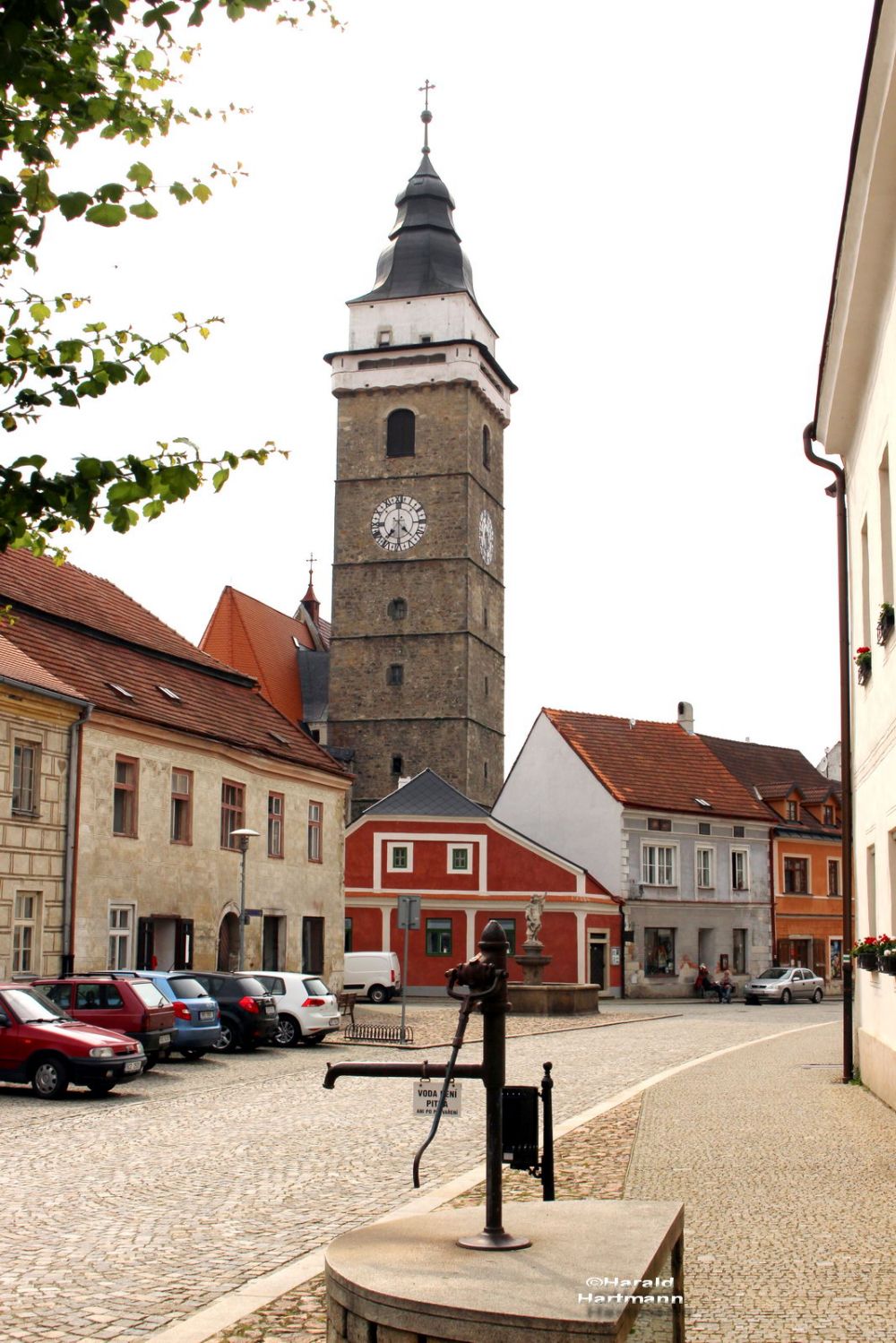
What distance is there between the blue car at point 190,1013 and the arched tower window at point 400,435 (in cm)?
5552

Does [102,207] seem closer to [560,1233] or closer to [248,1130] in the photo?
[560,1233]

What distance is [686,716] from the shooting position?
2630 inches

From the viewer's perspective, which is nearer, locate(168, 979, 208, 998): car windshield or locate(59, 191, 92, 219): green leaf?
locate(59, 191, 92, 219): green leaf

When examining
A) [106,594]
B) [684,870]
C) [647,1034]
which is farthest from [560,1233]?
[684,870]

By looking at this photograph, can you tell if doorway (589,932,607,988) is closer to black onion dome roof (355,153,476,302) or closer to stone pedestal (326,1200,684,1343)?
black onion dome roof (355,153,476,302)

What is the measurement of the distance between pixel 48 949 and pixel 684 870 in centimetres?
3277

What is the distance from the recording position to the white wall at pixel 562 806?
54000mm

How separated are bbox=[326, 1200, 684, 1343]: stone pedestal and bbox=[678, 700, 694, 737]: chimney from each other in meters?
61.2

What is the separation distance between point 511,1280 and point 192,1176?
7.29m

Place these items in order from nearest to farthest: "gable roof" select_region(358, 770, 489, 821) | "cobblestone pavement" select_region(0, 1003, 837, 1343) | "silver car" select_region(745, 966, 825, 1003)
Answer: "cobblestone pavement" select_region(0, 1003, 837, 1343), "silver car" select_region(745, 966, 825, 1003), "gable roof" select_region(358, 770, 489, 821)

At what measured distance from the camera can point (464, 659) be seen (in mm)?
73688

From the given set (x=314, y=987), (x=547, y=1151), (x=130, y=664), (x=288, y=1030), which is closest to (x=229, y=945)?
(x=130, y=664)

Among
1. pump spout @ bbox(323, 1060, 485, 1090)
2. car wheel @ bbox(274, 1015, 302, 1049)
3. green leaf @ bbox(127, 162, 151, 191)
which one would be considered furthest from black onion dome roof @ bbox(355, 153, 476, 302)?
pump spout @ bbox(323, 1060, 485, 1090)

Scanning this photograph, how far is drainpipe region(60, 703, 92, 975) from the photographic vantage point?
1094 inches
